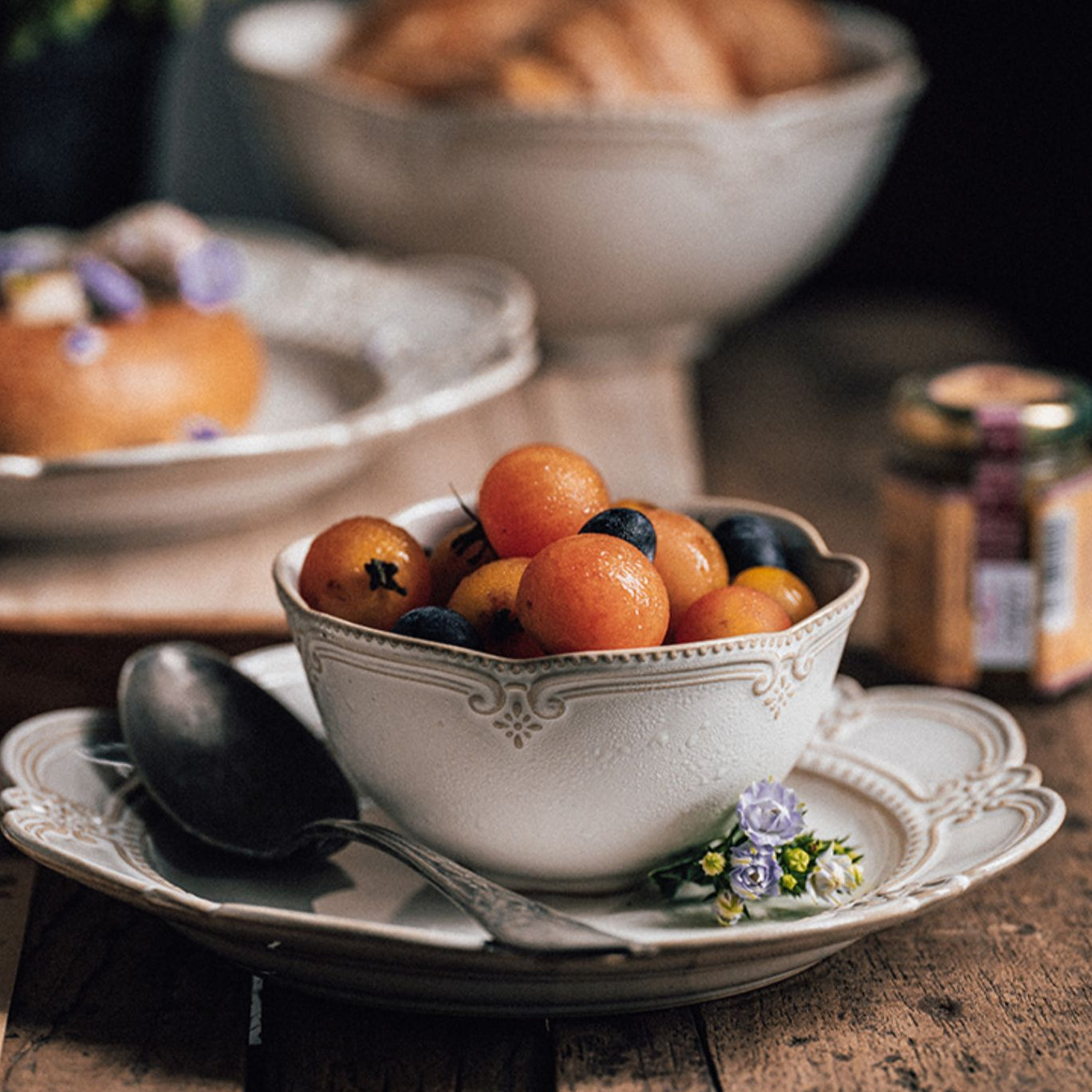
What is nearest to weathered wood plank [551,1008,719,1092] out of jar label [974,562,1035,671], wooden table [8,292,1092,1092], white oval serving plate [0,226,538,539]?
wooden table [8,292,1092,1092]

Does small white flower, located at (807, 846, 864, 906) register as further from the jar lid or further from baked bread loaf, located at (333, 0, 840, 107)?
baked bread loaf, located at (333, 0, 840, 107)

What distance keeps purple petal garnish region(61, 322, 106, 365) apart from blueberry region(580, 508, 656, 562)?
1.63ft

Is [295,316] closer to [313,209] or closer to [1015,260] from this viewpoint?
[313,209]

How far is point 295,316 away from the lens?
1206mm

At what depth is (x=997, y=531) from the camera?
30.8 inches

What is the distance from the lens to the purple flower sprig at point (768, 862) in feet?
1.70

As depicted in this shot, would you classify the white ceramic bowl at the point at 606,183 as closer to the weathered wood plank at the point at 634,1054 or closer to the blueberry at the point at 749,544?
the blueberry at the point at 749,544

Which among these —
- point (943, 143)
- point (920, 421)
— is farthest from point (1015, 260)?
point (920, 421)

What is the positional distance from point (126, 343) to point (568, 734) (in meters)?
0.55

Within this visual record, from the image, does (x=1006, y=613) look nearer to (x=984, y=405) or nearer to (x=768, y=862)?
(x=984, y=405)

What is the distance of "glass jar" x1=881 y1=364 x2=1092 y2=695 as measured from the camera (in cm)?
77

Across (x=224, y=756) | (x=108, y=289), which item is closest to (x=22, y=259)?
(x=108, y=289)

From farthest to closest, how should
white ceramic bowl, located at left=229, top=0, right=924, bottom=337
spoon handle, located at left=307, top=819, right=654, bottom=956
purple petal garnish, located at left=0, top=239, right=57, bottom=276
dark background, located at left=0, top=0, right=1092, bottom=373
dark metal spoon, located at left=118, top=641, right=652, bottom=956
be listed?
dark background, located at left=0, top=0, right=1092, bottom=373
white ceramic bowl, located at left=229, top=0, right=924, bottom=337
purple petal garnish, located at left=0, top=239, right=57, bottom=276
dark metal spoon, located at left=118, top=641, right=652, bottom=956
spoon handle, located at left=307, top=819, right=654, bottom=956

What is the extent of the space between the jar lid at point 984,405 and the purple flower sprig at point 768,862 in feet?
1.01
